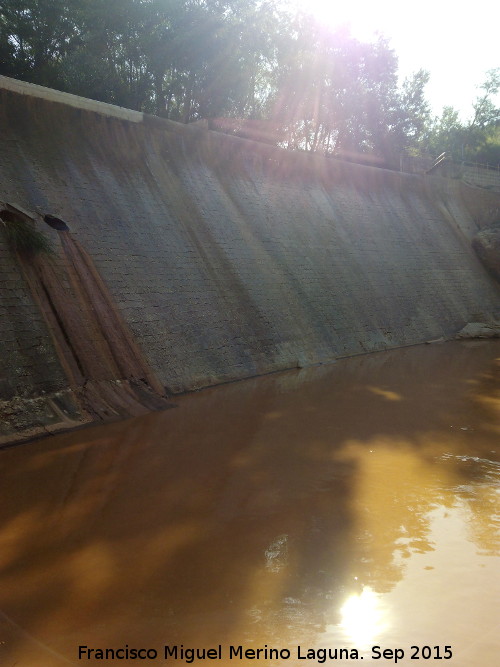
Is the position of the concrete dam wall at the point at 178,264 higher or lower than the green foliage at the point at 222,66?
lower

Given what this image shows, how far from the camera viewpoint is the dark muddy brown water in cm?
344

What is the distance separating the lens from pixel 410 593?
383cm

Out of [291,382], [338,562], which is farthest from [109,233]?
[338,562]

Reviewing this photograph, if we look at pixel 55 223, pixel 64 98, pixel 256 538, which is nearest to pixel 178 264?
pixel 55 223

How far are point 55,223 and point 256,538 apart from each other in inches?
296

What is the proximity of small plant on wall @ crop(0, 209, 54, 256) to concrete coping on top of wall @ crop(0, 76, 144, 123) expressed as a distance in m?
3.62

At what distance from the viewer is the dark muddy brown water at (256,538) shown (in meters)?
3.44

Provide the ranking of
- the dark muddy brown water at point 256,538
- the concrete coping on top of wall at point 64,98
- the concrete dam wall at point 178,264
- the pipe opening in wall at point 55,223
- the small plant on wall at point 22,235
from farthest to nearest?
the concrete coping on top of wall at point 64,98, the pipe opening in wall at point 55,223, the small plant on wall at point 22,235, the concrete dam wall at point 178,264, the dark muddy brown water at point 256,538

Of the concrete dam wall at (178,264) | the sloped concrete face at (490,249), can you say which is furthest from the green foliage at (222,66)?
the concrete dam wall at (178,264)

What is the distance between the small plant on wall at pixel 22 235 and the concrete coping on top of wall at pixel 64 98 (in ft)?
11.9

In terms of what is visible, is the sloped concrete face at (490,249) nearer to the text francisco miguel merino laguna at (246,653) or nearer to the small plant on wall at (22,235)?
the small plant on wall at (22,235)

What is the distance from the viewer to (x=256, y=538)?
4691 millimetres

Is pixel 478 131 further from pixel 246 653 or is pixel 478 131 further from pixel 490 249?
pixel 246 653

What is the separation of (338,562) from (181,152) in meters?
12.6
